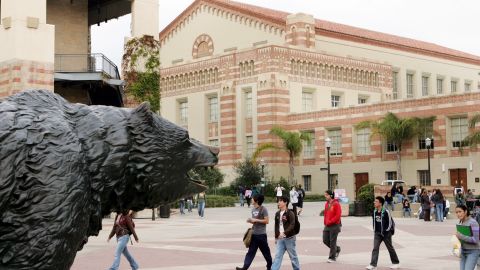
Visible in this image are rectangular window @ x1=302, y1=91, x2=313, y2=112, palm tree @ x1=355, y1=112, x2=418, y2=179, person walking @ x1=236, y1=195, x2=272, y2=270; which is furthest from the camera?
rectangular window @ x1=302, y1=91, x2=313, y2=112

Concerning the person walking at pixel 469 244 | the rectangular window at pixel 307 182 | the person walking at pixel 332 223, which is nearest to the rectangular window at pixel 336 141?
the rectangular window at pixel 307 182

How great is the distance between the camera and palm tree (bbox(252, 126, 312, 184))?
53812 millimetres

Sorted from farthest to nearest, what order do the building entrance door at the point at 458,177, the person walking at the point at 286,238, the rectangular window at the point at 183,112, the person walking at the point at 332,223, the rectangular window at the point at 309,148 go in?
the rectangular window at the point at 183,112 < the rectangular window at the point at 309,148 < the building entrance door at the point at 458,177 < the person walking at the point at 332,223 < the person walking at the point at 286,238

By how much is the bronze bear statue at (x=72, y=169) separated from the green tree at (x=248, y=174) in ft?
163

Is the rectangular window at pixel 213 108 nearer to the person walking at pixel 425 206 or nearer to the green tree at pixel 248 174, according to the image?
the green tree at pixel 248 174

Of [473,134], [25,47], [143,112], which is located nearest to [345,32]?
[473,134]

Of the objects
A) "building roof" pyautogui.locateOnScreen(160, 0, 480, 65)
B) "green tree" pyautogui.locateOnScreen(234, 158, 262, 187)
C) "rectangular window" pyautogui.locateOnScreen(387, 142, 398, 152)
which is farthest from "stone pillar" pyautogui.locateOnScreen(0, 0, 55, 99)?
"building roof" pyautogui.locateOnScreen(160, 0, 480, 65)

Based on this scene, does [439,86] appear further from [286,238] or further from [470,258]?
[470,258]

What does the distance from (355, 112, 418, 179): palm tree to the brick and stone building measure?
2.32 feet

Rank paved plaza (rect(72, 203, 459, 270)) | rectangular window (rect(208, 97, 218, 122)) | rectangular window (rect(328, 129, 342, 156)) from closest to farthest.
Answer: paved plaza (rect(72, 203, 459, 270)), rectangular window (rect(328, 129, 342, 156)), rectangular window (rect(208, 97, 218, 122))

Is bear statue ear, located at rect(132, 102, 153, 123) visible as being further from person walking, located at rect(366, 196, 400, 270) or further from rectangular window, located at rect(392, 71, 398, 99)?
rectangular window, located at rect(392, 71, 398, 99)

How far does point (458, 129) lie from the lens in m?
48.0

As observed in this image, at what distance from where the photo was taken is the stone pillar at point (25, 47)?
956 inches

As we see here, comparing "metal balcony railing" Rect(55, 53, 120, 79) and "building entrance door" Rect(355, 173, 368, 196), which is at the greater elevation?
"metal balcony railing" Rect(55, 53, 120, 79)
